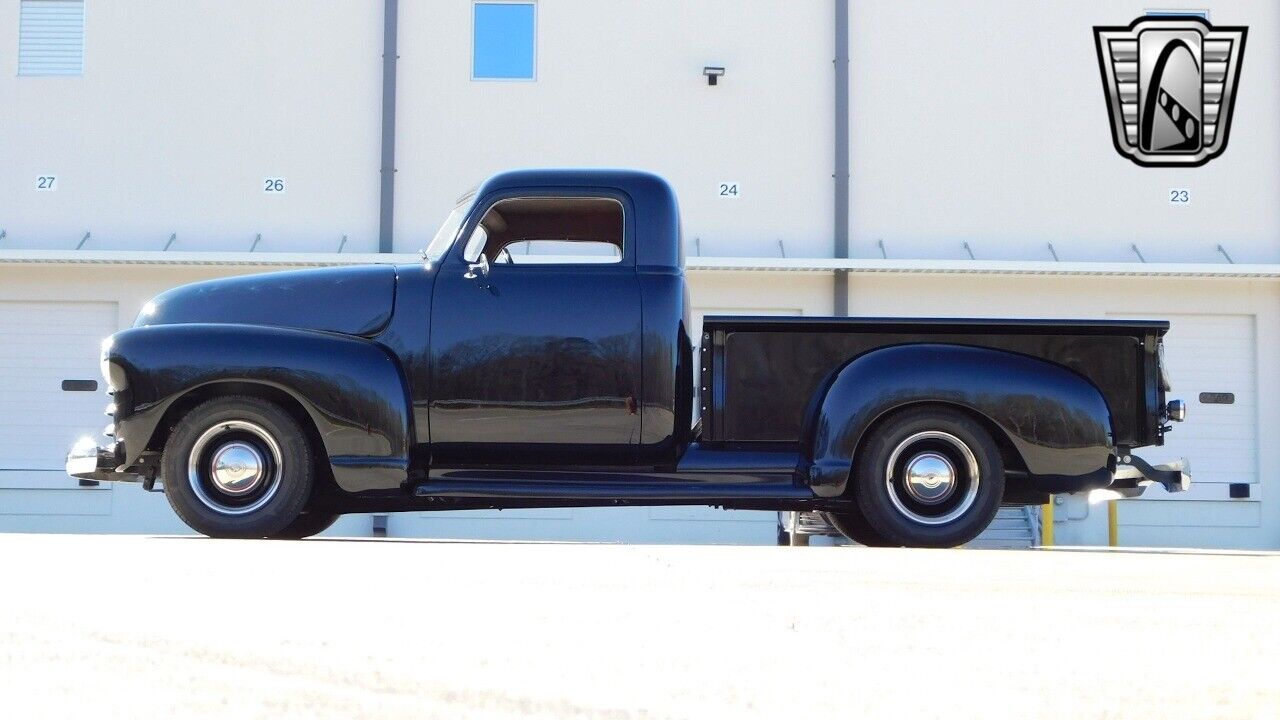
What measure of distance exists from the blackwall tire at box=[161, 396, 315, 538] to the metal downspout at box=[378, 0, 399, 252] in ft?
36.9

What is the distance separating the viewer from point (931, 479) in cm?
612

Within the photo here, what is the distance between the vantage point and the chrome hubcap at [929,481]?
611cm

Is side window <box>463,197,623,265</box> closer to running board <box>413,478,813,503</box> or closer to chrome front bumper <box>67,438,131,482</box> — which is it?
running board <box>413,478,813,503</box>

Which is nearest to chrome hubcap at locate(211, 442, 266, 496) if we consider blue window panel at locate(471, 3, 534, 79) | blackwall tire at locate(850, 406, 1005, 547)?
blackwall tire at locate(850, 406, 1005, 547)

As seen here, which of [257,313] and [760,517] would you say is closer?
[257,313]

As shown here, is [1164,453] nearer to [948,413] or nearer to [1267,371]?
[1267,371]

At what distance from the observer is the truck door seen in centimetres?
632

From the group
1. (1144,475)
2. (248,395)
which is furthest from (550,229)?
(1144,475)

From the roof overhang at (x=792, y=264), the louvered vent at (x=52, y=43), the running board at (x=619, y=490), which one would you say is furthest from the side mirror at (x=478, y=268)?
the louvered vent at (x=52, y=43)

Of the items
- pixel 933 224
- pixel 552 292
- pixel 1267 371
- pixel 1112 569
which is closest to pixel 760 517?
pixel 933 224

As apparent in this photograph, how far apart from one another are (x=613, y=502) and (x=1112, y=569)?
3.04 metres

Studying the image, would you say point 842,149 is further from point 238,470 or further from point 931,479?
point 238,470

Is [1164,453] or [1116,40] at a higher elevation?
[1116,40]

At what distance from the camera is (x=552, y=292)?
6.41m
